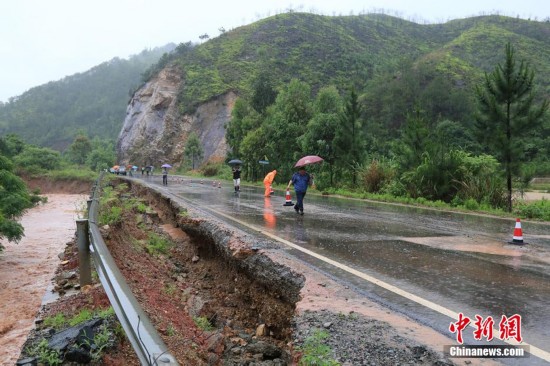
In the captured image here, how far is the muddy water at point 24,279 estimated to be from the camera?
534cm

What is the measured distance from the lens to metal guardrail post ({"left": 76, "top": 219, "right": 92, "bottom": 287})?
17.6 ft

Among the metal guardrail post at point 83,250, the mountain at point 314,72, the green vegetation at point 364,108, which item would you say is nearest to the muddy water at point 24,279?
the metal guardrail post at point 83,250

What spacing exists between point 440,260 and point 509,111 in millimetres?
10422

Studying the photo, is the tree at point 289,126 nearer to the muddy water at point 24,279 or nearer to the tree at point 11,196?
the muddy water at point 24,279

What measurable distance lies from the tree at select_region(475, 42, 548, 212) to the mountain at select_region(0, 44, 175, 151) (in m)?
105

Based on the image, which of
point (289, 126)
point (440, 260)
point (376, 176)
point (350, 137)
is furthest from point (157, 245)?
point (289, 126)

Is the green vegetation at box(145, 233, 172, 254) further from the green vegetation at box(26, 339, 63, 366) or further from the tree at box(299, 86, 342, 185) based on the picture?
the tree at box(299, 86, 342, 185)

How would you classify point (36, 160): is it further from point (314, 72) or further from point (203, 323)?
point (203, 323)

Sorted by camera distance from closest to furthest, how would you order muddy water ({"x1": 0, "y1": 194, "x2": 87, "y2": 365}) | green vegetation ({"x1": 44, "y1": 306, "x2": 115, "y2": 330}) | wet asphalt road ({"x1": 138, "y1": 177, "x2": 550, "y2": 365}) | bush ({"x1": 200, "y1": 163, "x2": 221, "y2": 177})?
green vegetation ({"x1": 44, "y1": 306, "x2": 115, "y2": 330}) → wet asphalt road ({"x1": 138, "y1": 177, "x2": 550, "y2": 365}) → muddy water ({"x1": 0, "y1": 194, "x2": 87, "y2": 365}) → bush ({"x1": 200, "y1": 163, "x2": 221, "y2": 177})

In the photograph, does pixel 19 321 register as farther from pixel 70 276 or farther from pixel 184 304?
pixel 184 304

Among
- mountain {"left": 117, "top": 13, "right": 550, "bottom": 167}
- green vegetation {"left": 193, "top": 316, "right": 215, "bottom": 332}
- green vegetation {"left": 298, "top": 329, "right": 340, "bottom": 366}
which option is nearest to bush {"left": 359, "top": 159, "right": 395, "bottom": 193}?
green vegetation {"left": 193, "top": 316, "right": 215, "bottom": 332}

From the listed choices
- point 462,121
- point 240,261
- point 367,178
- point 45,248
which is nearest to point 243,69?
point 462,121

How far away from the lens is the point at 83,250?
5.47 metres

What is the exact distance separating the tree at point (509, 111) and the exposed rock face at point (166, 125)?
52.5 m
